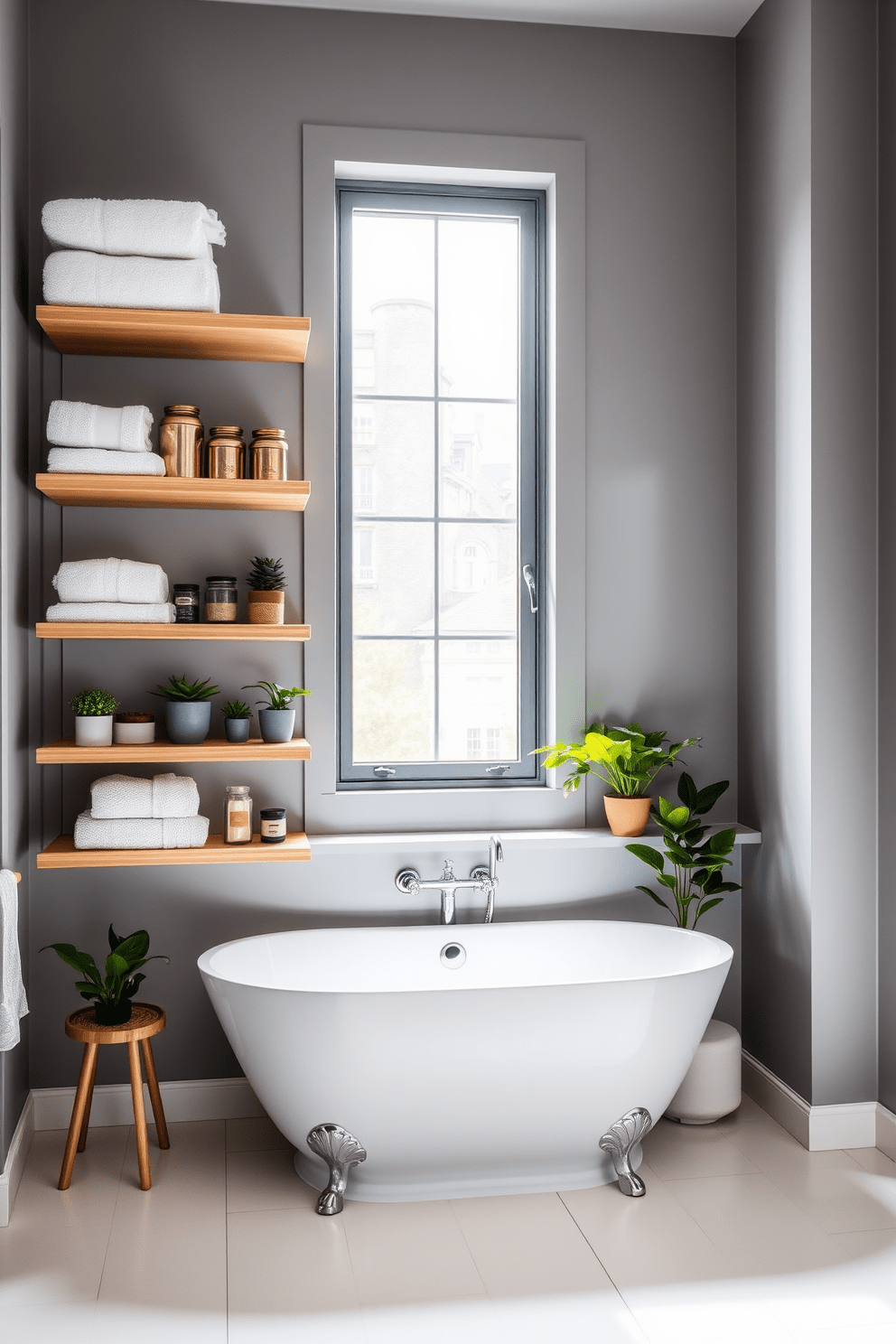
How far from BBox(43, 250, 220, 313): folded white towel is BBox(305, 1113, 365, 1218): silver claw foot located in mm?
1871

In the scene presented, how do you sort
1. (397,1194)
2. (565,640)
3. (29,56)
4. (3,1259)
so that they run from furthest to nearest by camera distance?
(565,640) < (29,56) < (397,1194) < (3,1259)

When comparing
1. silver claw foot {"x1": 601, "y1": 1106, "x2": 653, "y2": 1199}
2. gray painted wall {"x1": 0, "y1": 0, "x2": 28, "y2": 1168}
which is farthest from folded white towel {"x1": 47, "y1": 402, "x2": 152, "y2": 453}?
silver claw foot {"x1": 601, "y1": 1106, "x2": 653, "y2": 1199}

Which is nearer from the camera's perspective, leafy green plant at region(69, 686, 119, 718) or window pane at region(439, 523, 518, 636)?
leafy green plant at region(69, 686, 119, 718)

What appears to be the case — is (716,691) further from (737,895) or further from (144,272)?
(144,272)

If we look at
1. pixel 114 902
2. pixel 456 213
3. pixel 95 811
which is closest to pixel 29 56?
pixel 456 213

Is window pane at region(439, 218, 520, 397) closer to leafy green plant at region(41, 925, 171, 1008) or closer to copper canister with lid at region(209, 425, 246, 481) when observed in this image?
copper canister with lid at region(209, 425, 246, 481)

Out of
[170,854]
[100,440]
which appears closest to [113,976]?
[170,854]

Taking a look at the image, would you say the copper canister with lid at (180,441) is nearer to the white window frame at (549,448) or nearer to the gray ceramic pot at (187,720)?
the white window frame at (549,448)

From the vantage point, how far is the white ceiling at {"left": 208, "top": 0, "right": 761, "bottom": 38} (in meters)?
2.80

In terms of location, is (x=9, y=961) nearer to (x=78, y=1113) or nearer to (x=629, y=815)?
(x=78, y=1113)

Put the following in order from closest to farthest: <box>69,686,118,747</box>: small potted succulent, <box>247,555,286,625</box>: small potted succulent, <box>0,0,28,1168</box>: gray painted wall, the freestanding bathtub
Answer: the freestanding bathtub, <box>0,0,28,1168</box>: gray painted wall, <box>69,686,118,747</box>: small potted succulent, <box>247,555,286,625</box>: small potted succulent

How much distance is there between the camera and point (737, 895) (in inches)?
121

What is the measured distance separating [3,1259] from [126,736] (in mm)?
1129

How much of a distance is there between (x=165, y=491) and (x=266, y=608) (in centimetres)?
37
